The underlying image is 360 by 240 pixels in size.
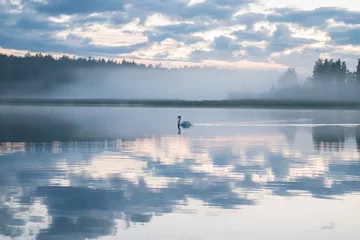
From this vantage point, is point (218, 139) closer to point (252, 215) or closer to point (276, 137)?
point (276, 137)

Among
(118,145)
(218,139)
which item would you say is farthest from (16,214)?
(218,139)

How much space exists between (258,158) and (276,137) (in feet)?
43.8

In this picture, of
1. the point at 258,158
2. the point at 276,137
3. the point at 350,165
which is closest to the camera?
the point at 350,165

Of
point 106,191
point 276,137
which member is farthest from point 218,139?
point 106,191

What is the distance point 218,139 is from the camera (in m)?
36.1

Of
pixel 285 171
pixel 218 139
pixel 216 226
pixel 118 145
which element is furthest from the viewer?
pixel 218 139

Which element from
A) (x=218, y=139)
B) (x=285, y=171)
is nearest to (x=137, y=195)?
(x=285, y=171)

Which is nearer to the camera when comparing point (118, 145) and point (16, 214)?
point (16, 214)

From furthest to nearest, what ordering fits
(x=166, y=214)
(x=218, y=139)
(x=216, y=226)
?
(x=218, y=139) → (x=166, y=214) → (x=216, y=226)

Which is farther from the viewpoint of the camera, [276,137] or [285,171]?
[276,137]

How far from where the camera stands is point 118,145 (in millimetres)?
31047

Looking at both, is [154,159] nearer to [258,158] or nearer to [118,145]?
[258,158]

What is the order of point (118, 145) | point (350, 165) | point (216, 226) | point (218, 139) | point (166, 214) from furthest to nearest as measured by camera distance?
point (218, 139) < point (118, 145) < point (350, 165) < point (166, 214) < point (216, 226)

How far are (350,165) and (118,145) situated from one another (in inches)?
479
